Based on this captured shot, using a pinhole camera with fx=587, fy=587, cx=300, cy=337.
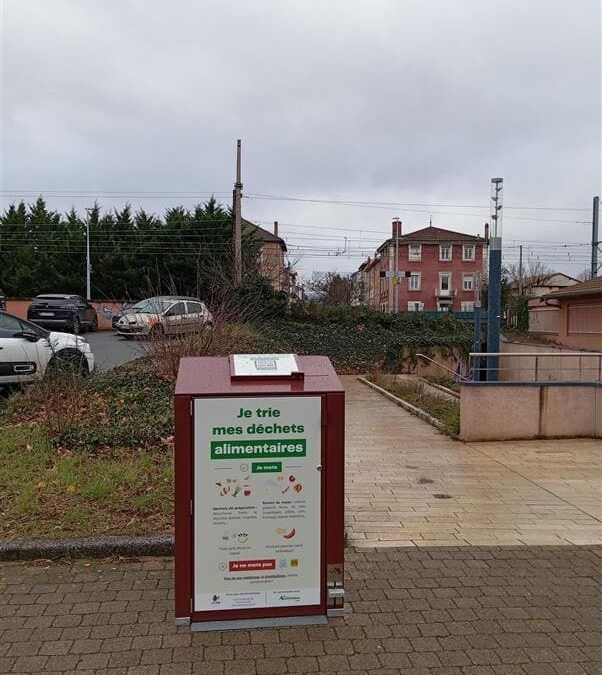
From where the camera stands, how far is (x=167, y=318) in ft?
35.2

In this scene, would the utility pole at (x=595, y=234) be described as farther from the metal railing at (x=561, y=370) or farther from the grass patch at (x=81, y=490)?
the grass patch at (x=81, y=490)

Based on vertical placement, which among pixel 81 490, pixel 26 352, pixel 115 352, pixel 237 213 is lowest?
pixel 81 490

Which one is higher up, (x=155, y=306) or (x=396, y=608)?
(x=155, y=306)

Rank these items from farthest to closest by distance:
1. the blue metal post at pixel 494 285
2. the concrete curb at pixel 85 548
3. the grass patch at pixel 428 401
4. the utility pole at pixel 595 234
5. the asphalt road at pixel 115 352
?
1. the utility pole at pixel 595 234
2. the blue metal post at pixel 494 285
3. the asphalt road at pixel 115 352
4. the grass patch at pixel 428 401
5. the concrete curb at pixel 85 548

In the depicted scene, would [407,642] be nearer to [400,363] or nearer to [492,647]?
[492,647]

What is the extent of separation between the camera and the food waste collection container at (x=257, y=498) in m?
3.06

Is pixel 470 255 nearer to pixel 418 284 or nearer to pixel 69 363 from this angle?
pixel 418 284

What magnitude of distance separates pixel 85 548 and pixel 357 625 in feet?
6.47

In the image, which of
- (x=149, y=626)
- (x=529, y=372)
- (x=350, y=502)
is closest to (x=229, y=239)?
(x=529, y=372)

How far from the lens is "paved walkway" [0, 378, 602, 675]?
2.88m

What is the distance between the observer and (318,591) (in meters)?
3.20

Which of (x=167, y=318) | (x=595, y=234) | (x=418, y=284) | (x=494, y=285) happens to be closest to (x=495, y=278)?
(x=494, y=285)

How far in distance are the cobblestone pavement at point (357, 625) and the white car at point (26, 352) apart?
548 cm

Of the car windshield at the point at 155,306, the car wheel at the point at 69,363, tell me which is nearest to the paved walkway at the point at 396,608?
the car wheel at the point at 69,363
